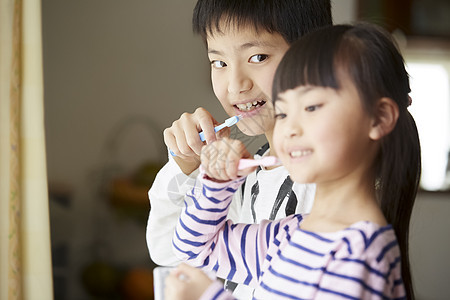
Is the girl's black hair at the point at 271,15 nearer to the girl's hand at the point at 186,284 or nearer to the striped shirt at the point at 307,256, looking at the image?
the striped shirt at the point at 307,256

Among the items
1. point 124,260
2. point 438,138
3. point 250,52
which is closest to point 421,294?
point 438,138

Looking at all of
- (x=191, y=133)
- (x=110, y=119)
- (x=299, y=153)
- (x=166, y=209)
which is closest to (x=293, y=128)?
(x=299, y=153)

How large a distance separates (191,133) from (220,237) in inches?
6.2

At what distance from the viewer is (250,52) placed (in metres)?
0.85

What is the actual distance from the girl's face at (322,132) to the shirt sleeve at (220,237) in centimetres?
13

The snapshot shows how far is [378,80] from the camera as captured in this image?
56cm

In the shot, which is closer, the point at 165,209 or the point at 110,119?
the point at 165,209

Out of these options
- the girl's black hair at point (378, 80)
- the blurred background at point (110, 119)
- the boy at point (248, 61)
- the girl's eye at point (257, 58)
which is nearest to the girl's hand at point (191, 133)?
the boy at point (248, 61)

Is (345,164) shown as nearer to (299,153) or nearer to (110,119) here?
(299,153)

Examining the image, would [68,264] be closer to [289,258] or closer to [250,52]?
[250,52]

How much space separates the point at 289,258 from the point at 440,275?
267 cm

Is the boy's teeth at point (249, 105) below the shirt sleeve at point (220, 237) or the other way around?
the other way around

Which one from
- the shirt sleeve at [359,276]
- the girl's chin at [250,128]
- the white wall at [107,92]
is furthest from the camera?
the white wall at [107,92]

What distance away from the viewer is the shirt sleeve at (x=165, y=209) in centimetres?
99
